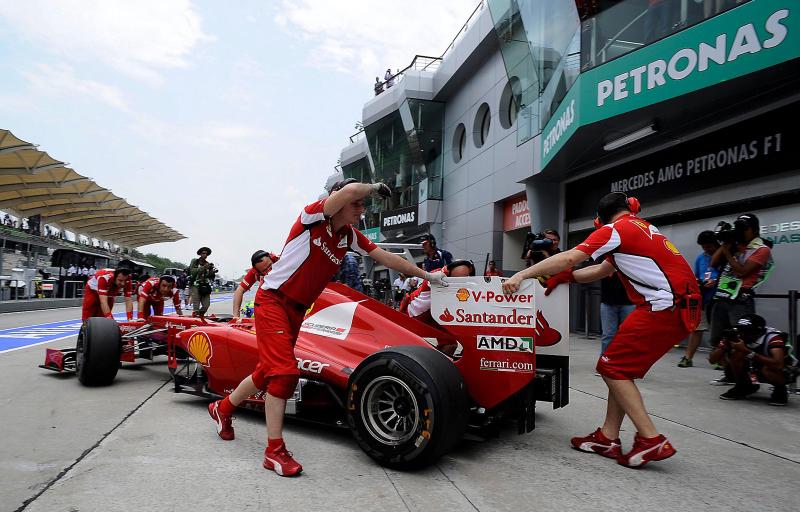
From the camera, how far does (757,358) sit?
192 inches

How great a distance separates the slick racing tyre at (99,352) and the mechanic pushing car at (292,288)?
2392 mm

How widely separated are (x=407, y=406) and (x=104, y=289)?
500cm

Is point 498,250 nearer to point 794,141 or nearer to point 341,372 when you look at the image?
point 794,141

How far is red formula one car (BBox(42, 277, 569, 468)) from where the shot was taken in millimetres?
2957

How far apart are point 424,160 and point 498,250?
7702 millimetres

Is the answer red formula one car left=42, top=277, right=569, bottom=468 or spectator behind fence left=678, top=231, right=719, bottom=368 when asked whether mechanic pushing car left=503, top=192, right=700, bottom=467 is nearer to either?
red formula one car left=42, top=277, right=569, bottom=468

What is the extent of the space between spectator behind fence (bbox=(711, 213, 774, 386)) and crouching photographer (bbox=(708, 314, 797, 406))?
0.22 metres

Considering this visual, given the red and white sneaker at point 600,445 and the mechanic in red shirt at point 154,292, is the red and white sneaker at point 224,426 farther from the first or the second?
the mechanic in red shirt at point 154,292

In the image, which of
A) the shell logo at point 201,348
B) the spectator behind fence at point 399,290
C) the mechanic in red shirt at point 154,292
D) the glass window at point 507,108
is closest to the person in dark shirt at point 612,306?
the shell logo at point 201,348

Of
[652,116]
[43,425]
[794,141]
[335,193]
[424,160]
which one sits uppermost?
[424,160]

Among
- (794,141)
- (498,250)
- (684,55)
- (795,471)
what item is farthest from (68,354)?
(498,250)

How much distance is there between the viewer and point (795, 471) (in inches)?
124

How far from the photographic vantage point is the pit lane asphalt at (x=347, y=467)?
258 centimetres

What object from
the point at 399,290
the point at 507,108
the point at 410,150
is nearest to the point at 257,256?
the point at 399,290
